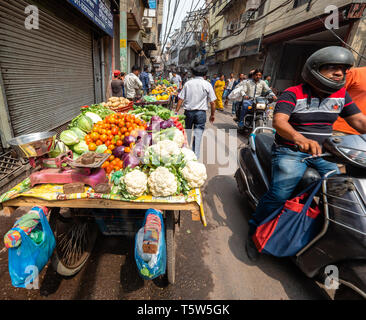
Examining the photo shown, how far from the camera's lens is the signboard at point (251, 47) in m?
13.5

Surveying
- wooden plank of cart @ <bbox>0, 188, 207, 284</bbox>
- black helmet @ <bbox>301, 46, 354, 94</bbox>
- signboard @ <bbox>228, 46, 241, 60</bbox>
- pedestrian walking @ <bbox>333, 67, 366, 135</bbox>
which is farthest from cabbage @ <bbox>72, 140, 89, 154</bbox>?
signboard @ <bbox>228, 46, 241, 60</bbox>

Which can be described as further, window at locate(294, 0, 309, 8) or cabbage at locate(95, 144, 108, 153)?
window at locate(294, 0, 309, 8)

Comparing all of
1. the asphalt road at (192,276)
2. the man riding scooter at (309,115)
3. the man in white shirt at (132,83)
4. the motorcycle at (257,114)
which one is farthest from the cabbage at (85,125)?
the man in white shirt at (132,83)

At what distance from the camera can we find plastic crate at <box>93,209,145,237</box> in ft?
6.15

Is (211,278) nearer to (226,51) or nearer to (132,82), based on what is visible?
(132,82)

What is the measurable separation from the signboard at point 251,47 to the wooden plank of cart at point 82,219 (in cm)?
1503

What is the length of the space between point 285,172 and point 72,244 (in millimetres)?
2290

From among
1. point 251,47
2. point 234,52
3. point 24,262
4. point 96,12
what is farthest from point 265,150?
point 234,52

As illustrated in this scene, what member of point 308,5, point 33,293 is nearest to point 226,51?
point 308,5

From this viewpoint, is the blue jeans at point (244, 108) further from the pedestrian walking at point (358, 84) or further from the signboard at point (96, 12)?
the signboard at point (96, 12)

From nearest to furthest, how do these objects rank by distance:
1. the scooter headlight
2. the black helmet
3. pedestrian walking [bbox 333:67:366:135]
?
1. the scooter headlight
2. the black helmet
3. pedestrian walking [bbox 333:67:366:135]

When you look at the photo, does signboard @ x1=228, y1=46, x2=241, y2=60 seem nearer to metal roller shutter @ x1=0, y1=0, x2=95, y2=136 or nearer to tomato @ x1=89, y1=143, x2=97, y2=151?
metal roller shutter @ x1=0, y1=0, x2=95, y2=136

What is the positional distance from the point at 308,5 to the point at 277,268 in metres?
12.2

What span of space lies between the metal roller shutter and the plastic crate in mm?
3053
